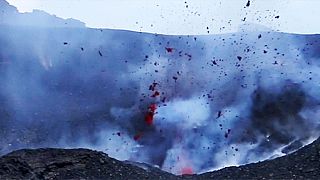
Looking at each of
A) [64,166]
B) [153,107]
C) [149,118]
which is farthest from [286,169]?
[153,107]

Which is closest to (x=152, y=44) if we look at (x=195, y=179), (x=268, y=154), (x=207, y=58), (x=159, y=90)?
(x=207, y=58)

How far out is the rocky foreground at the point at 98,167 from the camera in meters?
10.7

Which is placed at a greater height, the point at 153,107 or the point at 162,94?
the point at 162,94

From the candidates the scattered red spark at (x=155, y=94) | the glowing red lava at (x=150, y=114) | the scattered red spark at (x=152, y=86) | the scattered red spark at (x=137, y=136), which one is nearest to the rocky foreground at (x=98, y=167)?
the scattered red spark at (x=137, y=136)

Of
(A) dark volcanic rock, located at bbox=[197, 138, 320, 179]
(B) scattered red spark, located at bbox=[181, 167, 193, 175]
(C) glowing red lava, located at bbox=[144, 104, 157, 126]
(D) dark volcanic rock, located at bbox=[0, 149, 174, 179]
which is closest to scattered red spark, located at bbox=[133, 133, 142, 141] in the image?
(C) glowing red lava, located at bbox=[144, 104, 157, 126]

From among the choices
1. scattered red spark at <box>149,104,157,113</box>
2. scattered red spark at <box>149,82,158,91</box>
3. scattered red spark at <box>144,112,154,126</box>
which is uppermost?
scattered red spark at <box>149,82,158,91</box>

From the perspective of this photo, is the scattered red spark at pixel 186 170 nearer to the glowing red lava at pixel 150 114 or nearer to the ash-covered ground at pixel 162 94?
the ash-covered ground at pixel 162 94

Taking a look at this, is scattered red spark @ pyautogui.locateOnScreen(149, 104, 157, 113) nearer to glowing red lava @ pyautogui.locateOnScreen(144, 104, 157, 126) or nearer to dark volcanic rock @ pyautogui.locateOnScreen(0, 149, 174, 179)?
glowing red lava @ pyautogui.locateOnScreen(144, 104, 157, 126)

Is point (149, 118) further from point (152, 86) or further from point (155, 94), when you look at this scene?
point (152, 86)

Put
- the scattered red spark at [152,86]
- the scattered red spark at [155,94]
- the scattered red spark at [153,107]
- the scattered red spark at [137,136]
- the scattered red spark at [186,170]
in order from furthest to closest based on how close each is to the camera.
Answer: the scattered red spark at [152,86], the scattered red spark at [155,94], the scattered red spark at [153,107], the scattered red spark at [137,136], the scattered red spark at [186,170]

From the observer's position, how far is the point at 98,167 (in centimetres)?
1111

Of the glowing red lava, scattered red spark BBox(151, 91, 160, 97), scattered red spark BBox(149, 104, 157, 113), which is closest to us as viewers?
the glowing red lava

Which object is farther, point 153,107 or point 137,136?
point 153,107

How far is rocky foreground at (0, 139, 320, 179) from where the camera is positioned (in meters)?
10.7
